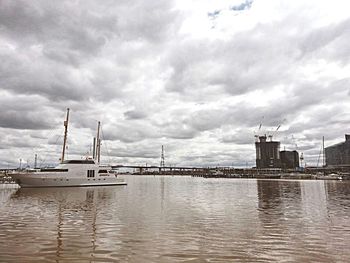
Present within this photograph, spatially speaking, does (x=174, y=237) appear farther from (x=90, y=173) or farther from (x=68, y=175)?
(x=90, y=173)

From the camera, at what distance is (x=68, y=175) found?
6756cm

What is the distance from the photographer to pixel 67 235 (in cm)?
1809

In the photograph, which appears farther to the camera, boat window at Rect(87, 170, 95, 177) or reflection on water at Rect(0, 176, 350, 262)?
boat window at Rect(87, 170, 95, 177)

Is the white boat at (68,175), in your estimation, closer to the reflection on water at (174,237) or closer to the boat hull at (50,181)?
the boat hull at (50,181)

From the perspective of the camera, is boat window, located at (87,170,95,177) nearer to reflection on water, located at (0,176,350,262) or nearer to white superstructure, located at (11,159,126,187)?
white superstructure, located at (11,159,126,187)

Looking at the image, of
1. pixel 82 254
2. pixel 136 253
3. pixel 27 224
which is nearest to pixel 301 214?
pixel 136 253

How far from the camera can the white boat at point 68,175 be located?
63.3m

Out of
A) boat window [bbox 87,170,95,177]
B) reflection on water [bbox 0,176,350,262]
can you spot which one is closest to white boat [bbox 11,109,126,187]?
boat window [bbox 87,170,95,177]

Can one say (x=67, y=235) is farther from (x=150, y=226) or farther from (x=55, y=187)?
(x=55, y=187)

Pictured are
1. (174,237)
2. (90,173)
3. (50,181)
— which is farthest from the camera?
(90,173)

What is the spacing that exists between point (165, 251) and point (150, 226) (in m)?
6.58

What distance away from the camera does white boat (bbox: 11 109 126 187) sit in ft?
208

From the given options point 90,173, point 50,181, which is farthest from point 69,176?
point 90,173

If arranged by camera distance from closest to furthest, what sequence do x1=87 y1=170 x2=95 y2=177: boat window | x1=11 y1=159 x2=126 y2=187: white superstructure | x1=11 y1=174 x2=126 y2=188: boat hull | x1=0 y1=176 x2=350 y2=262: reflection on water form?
x1=0 y1=176 x2=350 y2=262: reflection on water, x1=11 y1=174 x2=126 y2=188: boat hull, x1=11 y1=159 x2=126 y2=187: white superstructure, x1=87 y1=170 x2=95 y2=177: boat window
